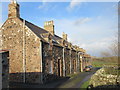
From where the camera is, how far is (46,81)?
17.1m

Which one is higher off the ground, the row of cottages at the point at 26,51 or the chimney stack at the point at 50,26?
the chimney stack at the point at 50,26

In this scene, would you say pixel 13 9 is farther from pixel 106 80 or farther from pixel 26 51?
pixel 106 80

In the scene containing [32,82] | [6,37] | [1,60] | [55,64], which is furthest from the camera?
[55,64]

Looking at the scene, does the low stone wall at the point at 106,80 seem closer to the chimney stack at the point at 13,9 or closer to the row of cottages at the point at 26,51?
the row of cottages at the point at 26,51

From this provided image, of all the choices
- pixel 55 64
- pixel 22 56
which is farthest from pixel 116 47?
pixel 22 56

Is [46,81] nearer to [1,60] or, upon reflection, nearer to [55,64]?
[55,64]

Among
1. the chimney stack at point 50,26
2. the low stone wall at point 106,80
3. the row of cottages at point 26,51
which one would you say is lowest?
the low stone wall at point 106,80

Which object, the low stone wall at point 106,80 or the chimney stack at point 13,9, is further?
the chimney stack at point 13,9

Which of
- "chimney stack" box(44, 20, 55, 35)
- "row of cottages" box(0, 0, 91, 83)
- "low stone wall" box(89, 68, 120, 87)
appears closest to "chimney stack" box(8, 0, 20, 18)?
"row of cottages" box(0, 0, 91, 83)

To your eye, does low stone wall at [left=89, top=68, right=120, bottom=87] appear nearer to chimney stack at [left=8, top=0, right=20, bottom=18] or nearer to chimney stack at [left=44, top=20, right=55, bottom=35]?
chimney stack at [left=8, top=0, right=20, bottom=18]

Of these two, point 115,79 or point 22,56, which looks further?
point 22,56

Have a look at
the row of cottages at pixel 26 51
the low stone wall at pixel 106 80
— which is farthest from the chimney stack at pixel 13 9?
the low stone wall at pixel 106 80

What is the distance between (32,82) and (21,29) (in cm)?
815

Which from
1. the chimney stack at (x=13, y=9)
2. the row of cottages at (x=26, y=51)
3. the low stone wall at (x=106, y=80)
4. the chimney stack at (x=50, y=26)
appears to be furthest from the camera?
the chimney stack at (x=50, y=26)
